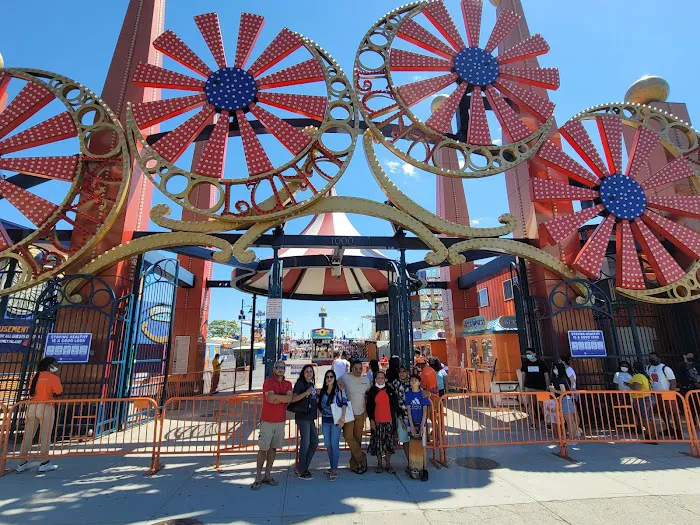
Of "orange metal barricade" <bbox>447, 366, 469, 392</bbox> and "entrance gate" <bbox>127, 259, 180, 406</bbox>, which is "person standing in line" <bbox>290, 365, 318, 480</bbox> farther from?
"orange metal barricade" <bbox>447, 366, 469, 392</bbox>

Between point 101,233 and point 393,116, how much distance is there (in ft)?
24.4

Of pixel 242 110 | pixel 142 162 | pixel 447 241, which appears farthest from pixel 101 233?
pixel 447 241

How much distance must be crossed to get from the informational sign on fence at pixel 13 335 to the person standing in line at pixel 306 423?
266 inches

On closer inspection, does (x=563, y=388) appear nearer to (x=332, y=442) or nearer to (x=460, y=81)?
(x=332, y=442)

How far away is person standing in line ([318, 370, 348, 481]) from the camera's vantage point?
18.1 ft

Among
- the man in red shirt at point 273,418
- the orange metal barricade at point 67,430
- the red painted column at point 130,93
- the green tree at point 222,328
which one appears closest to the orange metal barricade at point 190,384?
the orange metal barricade at point 67,430

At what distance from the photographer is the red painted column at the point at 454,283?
638 inches

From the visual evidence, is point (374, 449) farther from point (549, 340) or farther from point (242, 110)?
point (242, 110)

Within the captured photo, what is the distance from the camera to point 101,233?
838cm

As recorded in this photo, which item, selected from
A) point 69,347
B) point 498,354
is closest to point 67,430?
point 69,347

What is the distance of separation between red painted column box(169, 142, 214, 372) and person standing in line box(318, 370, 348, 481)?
33.9 ft

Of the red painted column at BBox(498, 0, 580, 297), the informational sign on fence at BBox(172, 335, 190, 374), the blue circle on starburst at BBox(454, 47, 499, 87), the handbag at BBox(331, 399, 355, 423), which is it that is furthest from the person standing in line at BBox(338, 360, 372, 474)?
the informational sign on fence at BBox(172, 335, 190, 374)

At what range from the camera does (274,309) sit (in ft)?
27.9

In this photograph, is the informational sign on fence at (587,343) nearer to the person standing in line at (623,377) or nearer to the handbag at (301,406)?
the person standing in line at (623,377)
